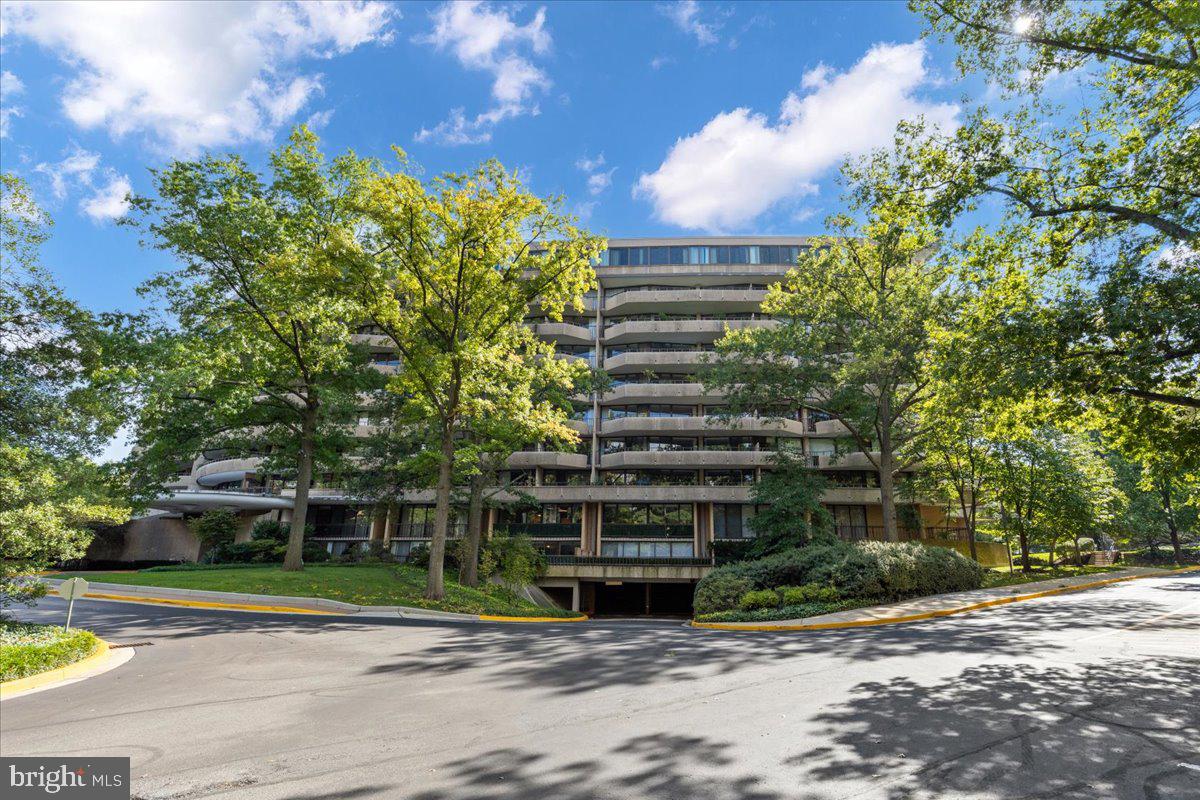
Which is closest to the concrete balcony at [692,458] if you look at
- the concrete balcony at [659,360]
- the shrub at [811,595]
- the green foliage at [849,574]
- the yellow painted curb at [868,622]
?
the concrete balcony at [659,360]

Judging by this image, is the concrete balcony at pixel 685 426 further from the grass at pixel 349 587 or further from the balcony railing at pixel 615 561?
the grass at pixel 349 587

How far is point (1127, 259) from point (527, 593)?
980 inches

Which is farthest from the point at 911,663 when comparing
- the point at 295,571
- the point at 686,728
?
the point at 295,571

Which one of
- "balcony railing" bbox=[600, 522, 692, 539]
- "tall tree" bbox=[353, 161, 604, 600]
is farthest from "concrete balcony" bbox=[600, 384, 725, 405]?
"tall tree" bbox=[353, 161, 604, 600]

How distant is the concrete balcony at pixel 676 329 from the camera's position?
134 feet

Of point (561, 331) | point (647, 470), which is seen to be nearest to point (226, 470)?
point (561, 331)

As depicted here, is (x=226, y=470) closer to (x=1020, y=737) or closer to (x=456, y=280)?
(x=456, y=280)

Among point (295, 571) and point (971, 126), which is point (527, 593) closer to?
point (295, 571)

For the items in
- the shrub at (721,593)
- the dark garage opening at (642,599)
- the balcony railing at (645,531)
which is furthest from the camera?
the balcony railing at (645,531)

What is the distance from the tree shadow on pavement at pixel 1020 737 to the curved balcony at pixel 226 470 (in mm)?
41103

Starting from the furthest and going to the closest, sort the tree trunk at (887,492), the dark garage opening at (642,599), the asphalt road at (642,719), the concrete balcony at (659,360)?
the concrete balcony at (659,360) → the dark garage opening at (642,599) → the tree trunk at (887,492) → the asphalt road at (642,719)

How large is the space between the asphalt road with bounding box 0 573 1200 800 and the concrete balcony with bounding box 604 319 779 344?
104ft

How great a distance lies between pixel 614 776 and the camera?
4.30 metres

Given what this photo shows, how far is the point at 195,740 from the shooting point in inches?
208
